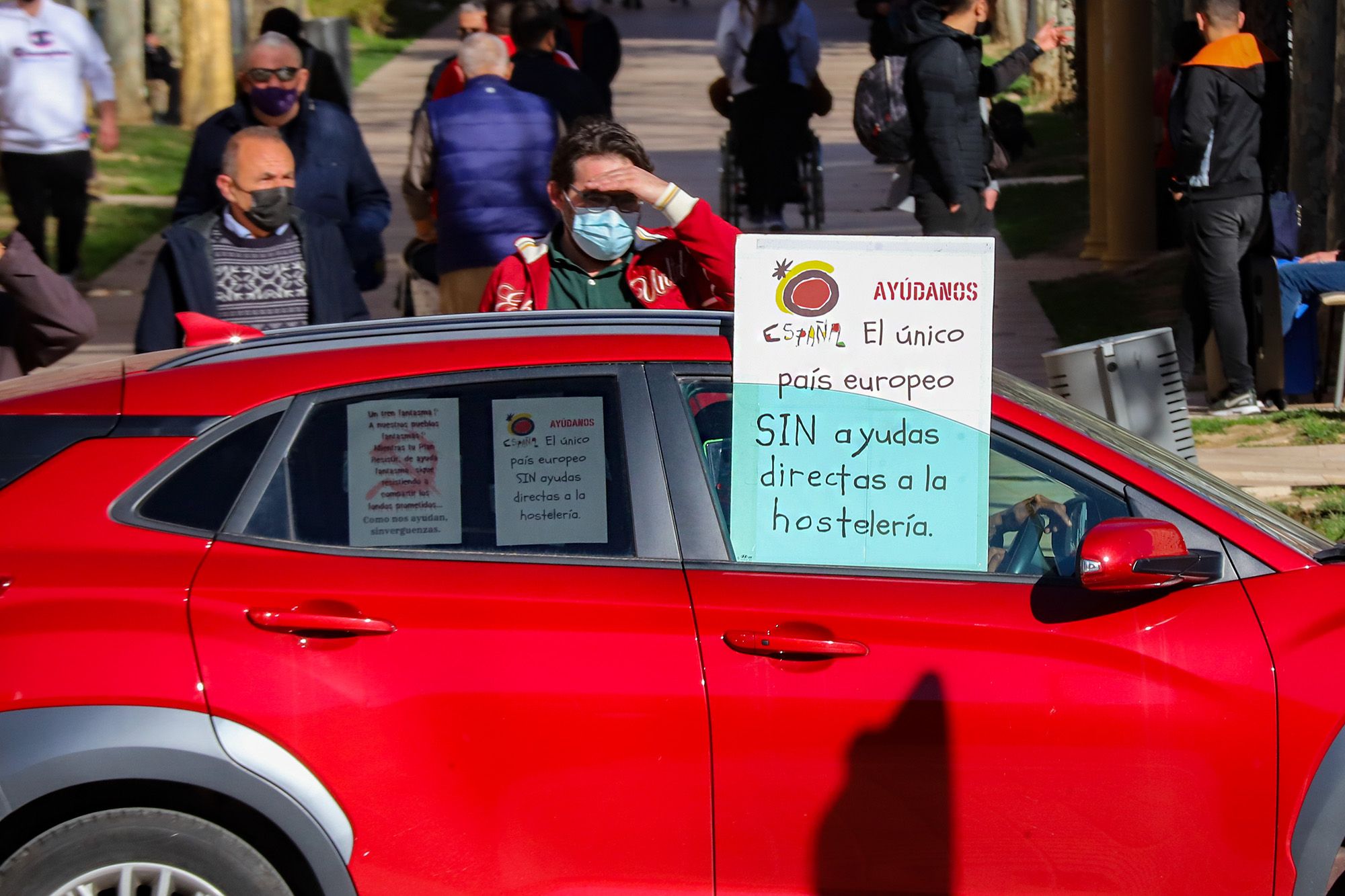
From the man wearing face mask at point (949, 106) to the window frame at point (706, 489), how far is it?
4431 mm

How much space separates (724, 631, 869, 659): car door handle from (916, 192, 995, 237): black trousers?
16.1 ft

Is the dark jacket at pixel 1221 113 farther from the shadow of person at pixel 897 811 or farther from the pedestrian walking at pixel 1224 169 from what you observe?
the shadow of person at pixel 897 811

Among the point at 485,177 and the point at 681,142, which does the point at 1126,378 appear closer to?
the point at 485,177

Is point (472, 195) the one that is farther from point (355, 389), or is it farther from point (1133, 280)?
point (1133, 280)

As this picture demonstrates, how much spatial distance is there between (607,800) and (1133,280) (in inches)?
382

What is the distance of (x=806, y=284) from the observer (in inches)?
142

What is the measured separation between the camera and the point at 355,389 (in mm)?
3559

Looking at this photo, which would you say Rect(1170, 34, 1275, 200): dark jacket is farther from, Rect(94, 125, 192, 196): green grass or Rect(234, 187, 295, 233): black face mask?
Rect(94, 125, 192, 196): green grass

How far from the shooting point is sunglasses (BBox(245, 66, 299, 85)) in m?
7.18

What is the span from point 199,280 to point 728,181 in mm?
7692

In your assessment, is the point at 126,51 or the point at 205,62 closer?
the point at 205,62

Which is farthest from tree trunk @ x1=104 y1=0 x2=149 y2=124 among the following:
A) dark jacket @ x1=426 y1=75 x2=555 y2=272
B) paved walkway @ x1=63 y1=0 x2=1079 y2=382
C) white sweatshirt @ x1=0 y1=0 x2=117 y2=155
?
dark jacket @ x1=426 y1=75 x2=555 y2=272

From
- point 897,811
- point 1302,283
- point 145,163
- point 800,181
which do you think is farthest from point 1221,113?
point 145,163

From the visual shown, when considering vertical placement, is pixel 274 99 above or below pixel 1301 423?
above
